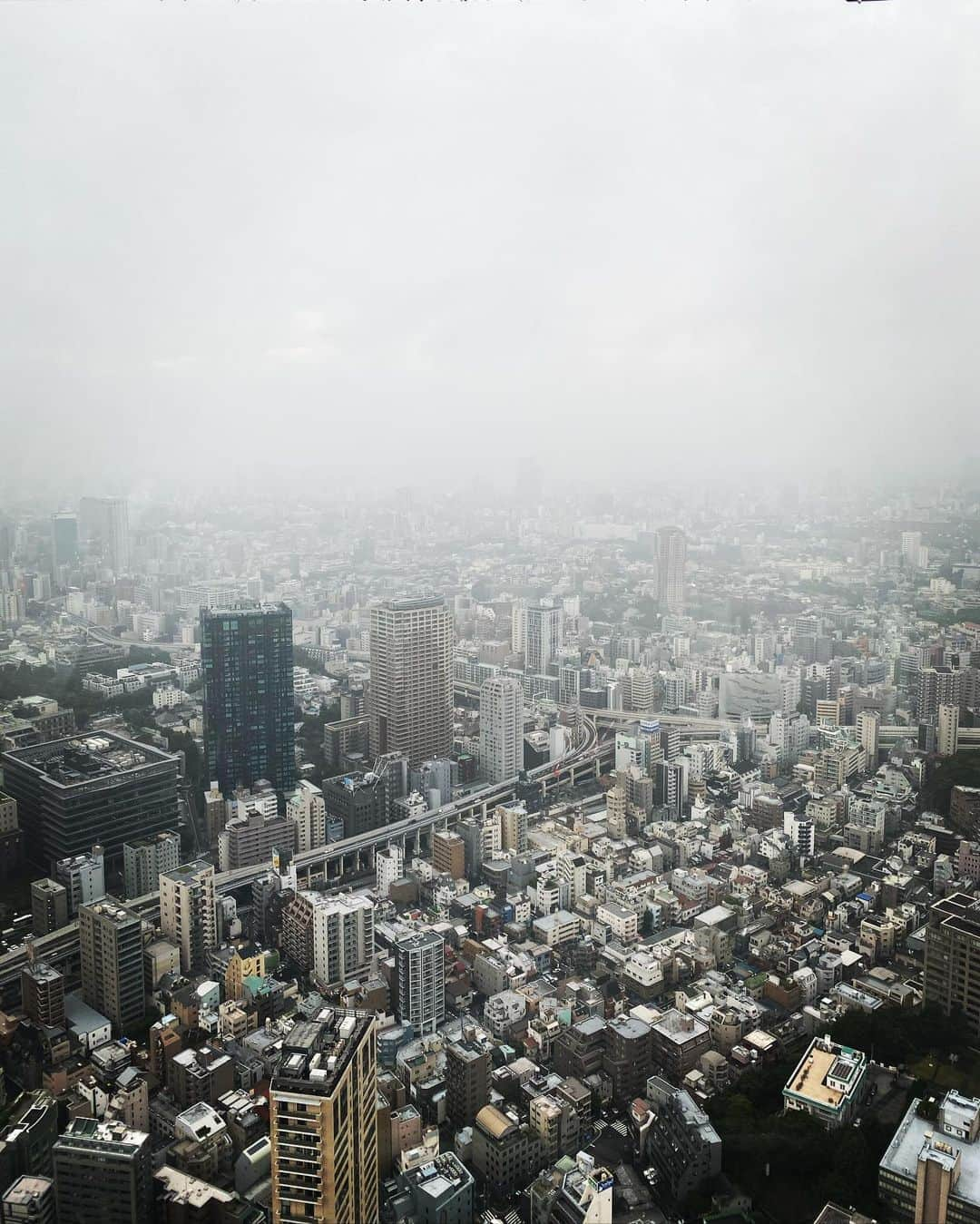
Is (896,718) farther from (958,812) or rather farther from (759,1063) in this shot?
(759,1063)

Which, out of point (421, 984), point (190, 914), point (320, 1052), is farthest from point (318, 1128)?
point (190, 914)

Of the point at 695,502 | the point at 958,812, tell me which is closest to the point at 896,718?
the point at 958,812

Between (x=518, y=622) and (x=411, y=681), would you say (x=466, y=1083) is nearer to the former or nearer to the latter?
(x=411, y=681)

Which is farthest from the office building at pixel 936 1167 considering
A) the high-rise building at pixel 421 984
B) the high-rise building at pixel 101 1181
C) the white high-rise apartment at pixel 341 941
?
the white high-rise apartment at pixel 341 941

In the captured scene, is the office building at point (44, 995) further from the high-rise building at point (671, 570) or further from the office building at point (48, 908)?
the high-rise building at point (671, 570)

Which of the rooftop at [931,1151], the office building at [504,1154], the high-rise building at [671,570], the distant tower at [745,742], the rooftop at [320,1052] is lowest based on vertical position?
the office building at [504,1154]

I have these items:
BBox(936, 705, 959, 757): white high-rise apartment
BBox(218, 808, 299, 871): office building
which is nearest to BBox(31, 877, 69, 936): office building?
BBox(218, 808, 299, 871): office building
